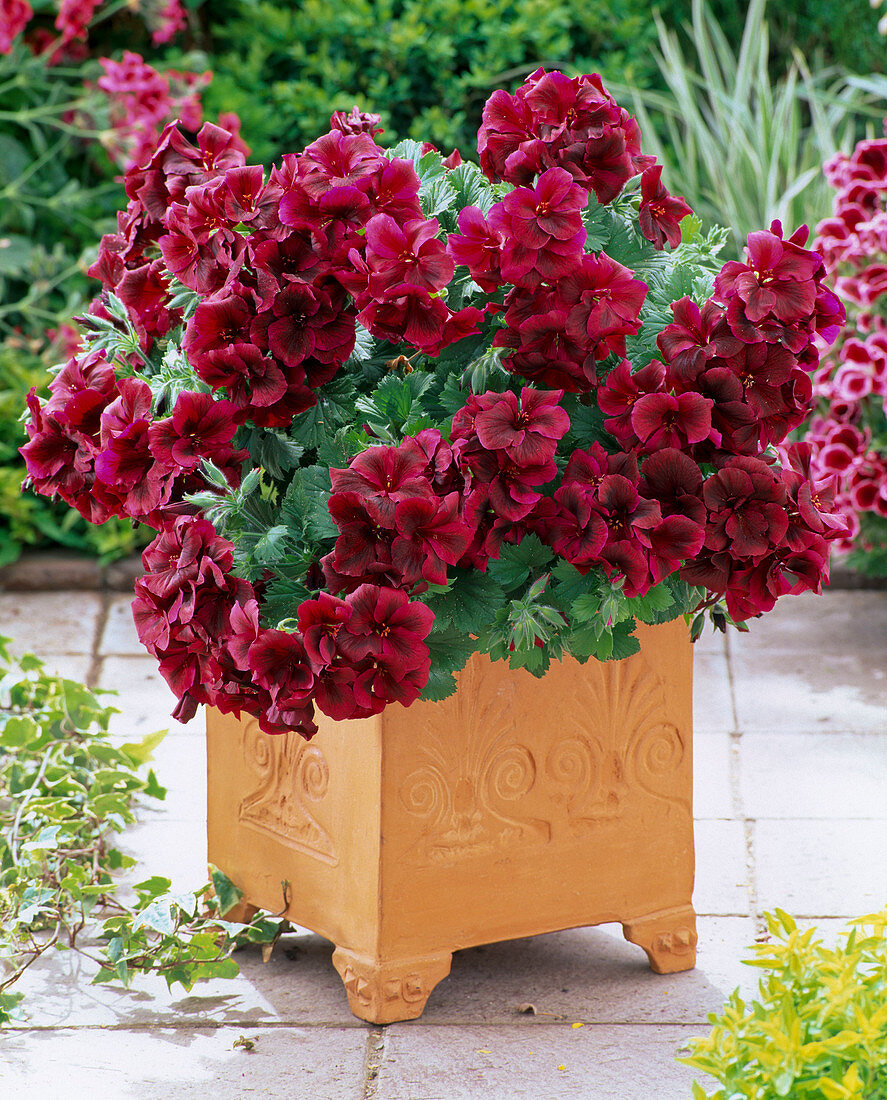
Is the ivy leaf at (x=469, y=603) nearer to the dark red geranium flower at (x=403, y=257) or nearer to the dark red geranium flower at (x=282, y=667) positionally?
the dark red geranium flower at (x=282, y=667)

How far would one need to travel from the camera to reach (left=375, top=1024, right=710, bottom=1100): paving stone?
1.56m

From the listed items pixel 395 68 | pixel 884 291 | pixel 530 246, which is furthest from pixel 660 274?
pixel 395 68

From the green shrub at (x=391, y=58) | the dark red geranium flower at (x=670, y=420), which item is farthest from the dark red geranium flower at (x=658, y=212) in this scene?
the green shrub at (x=391, y=58)

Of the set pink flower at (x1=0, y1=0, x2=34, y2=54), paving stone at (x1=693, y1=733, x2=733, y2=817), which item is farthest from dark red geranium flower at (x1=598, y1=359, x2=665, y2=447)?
pink flower at (x1=0, y1=0, x2=34, y2=54)

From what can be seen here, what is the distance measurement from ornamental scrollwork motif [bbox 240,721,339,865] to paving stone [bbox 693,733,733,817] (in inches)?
33.8

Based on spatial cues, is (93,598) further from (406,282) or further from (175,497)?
(406,282)

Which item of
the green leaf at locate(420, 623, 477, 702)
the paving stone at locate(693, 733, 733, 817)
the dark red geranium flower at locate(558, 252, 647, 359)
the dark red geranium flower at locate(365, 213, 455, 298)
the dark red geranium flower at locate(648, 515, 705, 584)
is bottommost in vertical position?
the paving stone at locate(693, 733, 733, 817)

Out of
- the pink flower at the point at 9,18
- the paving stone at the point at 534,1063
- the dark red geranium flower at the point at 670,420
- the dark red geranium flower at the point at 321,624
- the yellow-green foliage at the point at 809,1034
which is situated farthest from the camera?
the pink flower at the point at 9,18

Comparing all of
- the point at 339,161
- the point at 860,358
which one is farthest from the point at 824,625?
the point at 339,161

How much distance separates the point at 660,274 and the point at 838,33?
4.12 m

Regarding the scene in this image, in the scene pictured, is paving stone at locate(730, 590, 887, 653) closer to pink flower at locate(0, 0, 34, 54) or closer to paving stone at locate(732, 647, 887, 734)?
paving stone at locate(732, 647, 887, 734)

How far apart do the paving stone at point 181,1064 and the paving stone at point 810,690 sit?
136cm

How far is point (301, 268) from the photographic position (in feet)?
4.79

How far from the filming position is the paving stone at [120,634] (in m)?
3.30
